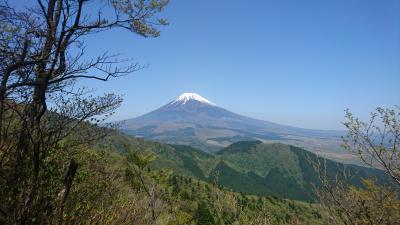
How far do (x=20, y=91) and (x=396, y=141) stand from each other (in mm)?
9986

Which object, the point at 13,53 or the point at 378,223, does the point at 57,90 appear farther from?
the point at 378,223

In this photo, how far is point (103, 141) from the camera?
1502cm

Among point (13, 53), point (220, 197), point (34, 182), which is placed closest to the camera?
point (34, 182)

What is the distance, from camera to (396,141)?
977 cm

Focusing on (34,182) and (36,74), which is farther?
(36,74)

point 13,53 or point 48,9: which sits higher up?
point 48,9

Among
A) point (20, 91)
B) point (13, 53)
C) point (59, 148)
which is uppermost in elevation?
point (13, 53)

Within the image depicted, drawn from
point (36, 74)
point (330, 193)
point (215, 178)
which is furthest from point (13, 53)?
point (330, 193)

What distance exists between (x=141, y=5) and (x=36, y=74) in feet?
13.1

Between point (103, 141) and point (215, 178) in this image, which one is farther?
point (103, 141)

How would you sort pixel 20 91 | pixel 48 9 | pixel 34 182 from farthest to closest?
pixel 48 9 → pixel 20 91 → pixel 34 182

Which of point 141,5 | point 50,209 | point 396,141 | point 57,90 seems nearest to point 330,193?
point 396,141

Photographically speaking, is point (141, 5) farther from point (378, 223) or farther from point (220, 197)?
point (378, 223)

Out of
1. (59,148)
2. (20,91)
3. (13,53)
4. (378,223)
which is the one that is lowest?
(378,223)
